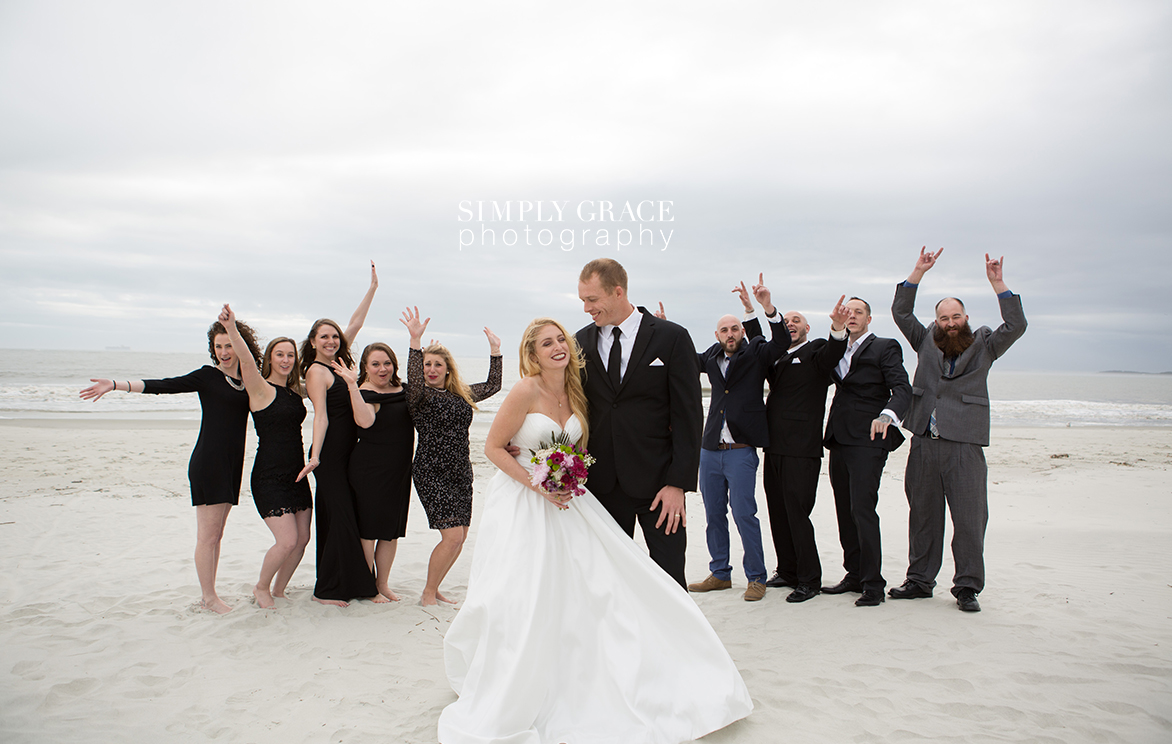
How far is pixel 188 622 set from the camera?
5.07m

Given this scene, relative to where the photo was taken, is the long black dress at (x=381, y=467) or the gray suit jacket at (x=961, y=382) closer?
the gray suit jacket at (x=961, y=382)

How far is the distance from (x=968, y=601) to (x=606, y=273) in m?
3.85

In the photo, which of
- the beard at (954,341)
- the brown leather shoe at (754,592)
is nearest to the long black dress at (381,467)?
the brown leather shoe at (754,592)

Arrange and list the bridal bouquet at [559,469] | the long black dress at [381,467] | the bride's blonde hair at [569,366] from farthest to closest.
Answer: the long black dress at [381,467] < the bride's blonde hair at [569,366] < the bridal bouquet at [559,469]

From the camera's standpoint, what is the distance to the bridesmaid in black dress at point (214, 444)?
5086 millimetres

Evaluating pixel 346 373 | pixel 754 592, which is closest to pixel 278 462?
pixel 346 373

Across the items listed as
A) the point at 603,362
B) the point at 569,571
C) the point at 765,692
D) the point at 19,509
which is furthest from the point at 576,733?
the point at 19,509

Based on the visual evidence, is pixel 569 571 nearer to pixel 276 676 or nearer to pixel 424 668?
pixel 424 668

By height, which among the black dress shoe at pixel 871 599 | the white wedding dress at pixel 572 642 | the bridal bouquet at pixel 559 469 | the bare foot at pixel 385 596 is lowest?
the bare foot at pixel 385 596

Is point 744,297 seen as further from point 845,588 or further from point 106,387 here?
point 106,387

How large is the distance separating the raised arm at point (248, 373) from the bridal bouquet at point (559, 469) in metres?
2.67

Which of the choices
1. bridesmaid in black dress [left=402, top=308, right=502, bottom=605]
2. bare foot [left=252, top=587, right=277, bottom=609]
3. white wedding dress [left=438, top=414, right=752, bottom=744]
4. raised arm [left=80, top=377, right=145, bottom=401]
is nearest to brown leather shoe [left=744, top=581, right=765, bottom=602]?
white wedding dress [left=438, top=414, right=752, bottom=744]

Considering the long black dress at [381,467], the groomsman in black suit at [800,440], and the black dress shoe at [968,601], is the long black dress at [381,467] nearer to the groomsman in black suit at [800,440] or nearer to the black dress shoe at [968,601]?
the groomsman in black suit at [800,440]

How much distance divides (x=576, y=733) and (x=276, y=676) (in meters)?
2.17
